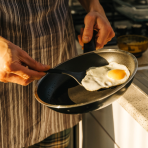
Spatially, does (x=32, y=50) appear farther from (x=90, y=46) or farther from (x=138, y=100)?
(x=138, y=100)

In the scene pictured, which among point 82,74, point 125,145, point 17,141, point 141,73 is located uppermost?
point 82,74

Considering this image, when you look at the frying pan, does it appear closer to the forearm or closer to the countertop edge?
the countertop edge

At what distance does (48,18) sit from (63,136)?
1.99 ft

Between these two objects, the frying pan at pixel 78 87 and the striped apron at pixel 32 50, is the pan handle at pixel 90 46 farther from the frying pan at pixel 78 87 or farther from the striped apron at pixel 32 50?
the striped apron at pixel 32 50

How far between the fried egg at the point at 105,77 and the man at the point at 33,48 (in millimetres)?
118

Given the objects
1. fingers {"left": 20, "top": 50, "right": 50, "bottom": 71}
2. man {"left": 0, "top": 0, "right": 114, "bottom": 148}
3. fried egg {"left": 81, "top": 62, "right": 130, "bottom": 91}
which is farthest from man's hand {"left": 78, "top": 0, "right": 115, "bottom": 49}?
fingers {"left": 20, "top": 50, "right": 50, "bottom": 71}

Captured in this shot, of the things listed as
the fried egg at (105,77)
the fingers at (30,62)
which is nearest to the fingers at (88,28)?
the fried egg at (105,77)

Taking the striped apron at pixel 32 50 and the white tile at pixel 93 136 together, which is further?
the white tile at pixel 93 136

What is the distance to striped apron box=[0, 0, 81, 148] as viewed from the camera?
0.75 meters

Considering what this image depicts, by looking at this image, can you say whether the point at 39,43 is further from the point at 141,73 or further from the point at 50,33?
the point at 141,73

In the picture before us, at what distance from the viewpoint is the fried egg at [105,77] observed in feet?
2.13

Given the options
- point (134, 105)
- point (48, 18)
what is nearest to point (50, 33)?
point (48, 18)

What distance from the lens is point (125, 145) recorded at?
777 mm

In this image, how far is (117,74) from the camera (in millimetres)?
661
